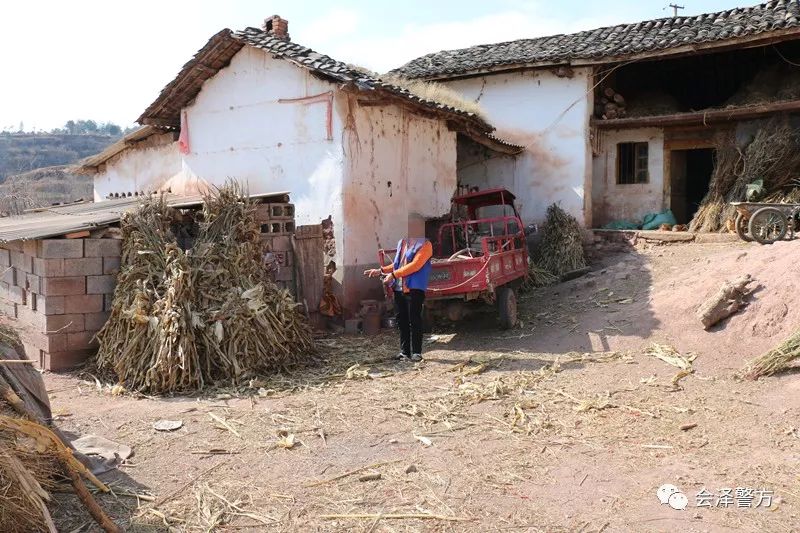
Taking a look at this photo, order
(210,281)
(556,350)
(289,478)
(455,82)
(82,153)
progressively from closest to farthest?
(289,478), (210,281), (556,350), (455,82), (82,153)

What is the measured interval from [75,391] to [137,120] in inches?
271

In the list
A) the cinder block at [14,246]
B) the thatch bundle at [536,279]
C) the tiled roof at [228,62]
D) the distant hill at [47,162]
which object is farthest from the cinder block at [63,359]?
the distant hill at [47,162]

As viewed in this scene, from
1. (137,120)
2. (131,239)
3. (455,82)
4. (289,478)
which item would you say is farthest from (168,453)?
(455,82)

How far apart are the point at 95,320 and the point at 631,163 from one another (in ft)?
38.3

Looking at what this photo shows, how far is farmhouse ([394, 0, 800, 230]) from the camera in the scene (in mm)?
13039

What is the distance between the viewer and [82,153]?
39.4 metres

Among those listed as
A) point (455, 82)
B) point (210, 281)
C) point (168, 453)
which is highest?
point (455, 82)

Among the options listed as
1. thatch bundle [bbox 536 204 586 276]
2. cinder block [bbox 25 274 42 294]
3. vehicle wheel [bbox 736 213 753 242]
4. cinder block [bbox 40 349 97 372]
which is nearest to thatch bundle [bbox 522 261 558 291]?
thatch bundle [bbox 536 204 586 276]

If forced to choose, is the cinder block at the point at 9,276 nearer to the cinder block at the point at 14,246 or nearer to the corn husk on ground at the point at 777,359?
the cinder block at the point at 14,246

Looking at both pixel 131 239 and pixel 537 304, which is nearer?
pixel 131 239

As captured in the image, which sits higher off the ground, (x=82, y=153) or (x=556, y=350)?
(x=82, y=153)

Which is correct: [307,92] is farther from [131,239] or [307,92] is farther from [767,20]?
[767,20]

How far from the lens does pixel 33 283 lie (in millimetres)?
7836

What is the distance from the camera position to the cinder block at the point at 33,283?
7.68m
